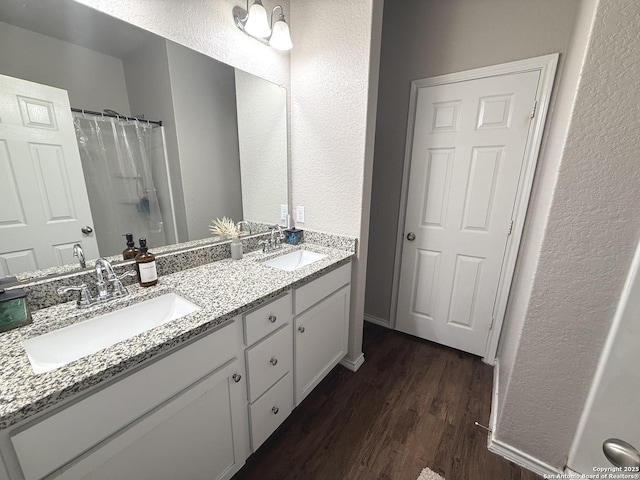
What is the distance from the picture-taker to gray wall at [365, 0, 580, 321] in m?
1.47

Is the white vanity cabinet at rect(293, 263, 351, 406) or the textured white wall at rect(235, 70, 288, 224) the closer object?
the white vanity cabinet at rect(293, 263, 351, 406)

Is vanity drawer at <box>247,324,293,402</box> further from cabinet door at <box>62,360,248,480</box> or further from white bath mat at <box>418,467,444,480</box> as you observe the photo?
white bath mat at <box>418,467,444,480</box>

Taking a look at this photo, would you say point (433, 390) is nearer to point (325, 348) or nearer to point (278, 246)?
point (325, 348)

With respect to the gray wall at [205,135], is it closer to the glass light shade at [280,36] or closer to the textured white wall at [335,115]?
the glass light shade at [280,36]

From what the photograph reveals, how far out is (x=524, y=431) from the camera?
122cm

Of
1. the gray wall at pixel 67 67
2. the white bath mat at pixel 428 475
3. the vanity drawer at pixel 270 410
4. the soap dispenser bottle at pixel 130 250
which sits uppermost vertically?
the gray wall at pixel 67 67

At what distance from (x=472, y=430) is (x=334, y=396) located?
2.53ft

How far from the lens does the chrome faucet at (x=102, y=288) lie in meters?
0.95

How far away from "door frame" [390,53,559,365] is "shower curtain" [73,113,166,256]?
65.3 inches

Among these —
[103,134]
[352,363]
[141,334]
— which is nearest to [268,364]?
[141,334]

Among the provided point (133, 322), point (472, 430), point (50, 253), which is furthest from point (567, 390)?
point (50, 253)

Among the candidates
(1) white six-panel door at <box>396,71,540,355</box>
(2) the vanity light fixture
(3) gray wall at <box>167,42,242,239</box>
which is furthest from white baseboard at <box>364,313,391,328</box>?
(2) the vanity light fixture

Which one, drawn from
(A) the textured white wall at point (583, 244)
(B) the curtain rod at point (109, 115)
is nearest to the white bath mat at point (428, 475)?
A: (A) the textured white wall at point (583, 244)

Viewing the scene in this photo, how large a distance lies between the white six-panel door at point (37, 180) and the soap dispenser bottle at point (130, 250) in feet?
0.51
